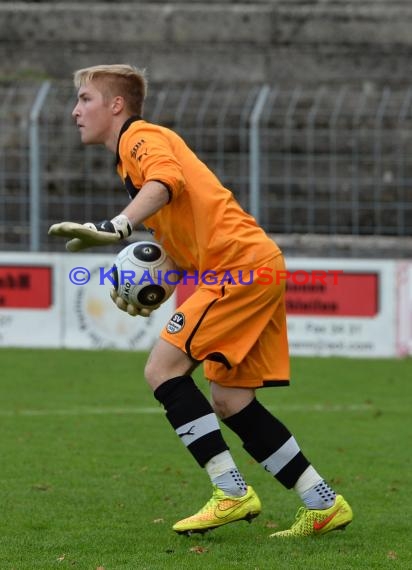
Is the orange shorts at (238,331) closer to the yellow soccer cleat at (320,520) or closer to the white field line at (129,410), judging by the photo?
the yellow soccer cleat at (320,520)

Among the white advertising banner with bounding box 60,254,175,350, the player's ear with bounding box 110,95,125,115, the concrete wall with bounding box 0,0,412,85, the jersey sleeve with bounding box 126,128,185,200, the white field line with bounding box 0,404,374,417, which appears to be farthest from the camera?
the concrete wall with bounding box 0,0,412,85

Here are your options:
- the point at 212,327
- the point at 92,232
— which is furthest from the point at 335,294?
the point at 92,232

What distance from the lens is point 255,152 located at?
14.8 m

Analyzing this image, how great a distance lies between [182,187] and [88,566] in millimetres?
1529

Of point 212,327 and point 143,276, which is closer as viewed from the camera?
point 212,327

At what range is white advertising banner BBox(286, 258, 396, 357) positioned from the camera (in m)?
14.3

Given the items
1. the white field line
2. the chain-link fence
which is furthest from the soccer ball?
the chain-link fence

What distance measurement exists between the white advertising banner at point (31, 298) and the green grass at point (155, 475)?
198cm

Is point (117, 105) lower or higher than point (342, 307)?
higher

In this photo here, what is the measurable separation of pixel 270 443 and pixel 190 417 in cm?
39

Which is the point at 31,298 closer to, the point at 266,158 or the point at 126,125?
the point at 266,158

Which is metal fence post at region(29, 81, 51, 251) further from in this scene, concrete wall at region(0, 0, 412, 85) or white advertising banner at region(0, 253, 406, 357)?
concrete wall at region(0, 0, 412, 85)

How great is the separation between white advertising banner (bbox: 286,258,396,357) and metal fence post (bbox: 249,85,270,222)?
0.85 m

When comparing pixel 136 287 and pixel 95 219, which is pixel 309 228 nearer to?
pixel 95 219
